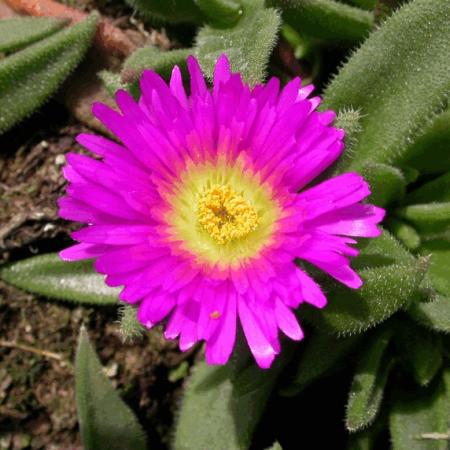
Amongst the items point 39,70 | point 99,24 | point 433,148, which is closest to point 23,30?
point 39,70

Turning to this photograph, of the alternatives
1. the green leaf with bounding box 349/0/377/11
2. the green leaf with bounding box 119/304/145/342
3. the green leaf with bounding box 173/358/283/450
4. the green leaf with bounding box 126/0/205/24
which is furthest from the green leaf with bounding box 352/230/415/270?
the green leaf with bounding box 126/0/205/24

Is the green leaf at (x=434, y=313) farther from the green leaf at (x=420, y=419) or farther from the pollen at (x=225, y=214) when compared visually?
the pollen at (x=225, y=214)

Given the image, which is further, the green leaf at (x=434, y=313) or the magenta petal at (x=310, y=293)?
the green leaf at (x=434, y=313)

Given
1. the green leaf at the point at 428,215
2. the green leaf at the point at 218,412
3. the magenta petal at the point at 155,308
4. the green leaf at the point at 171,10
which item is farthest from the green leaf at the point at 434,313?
the green leaf at the point at 171,10

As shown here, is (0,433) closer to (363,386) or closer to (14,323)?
(14,323)

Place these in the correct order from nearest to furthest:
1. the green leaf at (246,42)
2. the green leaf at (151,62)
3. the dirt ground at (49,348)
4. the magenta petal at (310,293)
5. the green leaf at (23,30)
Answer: the magenta petal at (310,293) < the green leaf at (246,42) < the green leaf at (151,62) < the green leaf at (23,30) < the dirt ground at (49,348)

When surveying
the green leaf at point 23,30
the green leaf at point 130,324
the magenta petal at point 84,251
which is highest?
the magenta petal at point 84,251

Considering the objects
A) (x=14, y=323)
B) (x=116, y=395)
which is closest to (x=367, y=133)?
(x=116, y=395)
